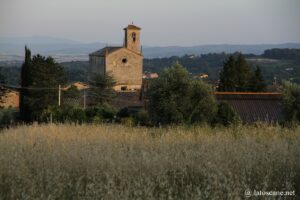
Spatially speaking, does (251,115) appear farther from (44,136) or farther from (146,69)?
(146,69)

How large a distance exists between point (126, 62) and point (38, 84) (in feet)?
81.5

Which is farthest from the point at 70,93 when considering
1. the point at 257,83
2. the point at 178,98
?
the point at 178,98

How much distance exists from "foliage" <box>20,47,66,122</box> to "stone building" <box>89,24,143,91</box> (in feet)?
67.7

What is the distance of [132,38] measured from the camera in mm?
61906

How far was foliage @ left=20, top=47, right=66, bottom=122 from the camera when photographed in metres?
34.5

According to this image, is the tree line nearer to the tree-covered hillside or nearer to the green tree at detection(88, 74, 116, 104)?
the green tree at detection(88, 74, 116, 104)

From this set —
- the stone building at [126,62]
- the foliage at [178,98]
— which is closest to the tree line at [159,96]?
the foliage at [178,98]

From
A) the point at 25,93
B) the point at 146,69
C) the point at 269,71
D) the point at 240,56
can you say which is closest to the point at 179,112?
the point at 25,93

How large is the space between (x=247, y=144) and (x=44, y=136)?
2070 mm

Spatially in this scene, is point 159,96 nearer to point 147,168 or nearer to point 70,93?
point 147,168

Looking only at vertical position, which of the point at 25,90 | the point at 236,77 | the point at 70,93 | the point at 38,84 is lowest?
the point at 70,93

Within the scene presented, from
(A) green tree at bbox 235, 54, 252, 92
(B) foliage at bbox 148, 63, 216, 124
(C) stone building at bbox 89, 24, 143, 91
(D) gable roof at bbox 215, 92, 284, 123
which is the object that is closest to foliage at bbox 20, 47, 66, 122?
(D) gable roof at bbox 215, 92, 284, 123

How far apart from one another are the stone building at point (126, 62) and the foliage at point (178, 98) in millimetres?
39930

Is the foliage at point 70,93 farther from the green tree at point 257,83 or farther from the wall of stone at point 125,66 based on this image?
the wall of stone at point 125,66
